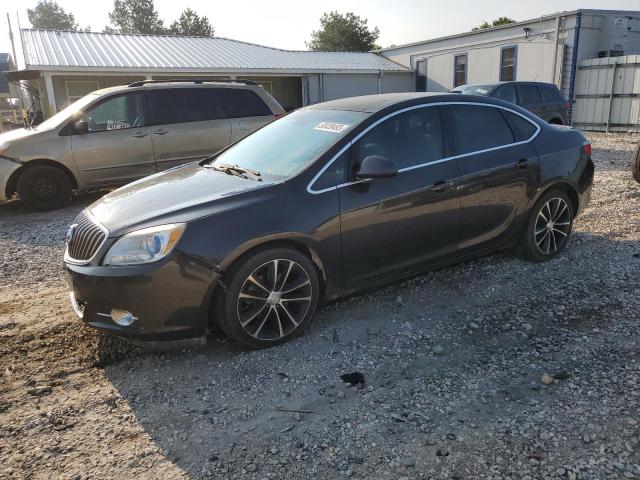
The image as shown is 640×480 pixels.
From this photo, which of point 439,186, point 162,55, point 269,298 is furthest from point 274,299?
point 162,55

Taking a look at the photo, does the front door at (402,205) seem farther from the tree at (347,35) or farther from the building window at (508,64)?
the tree at (347,35)

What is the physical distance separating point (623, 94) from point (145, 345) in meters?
20.2

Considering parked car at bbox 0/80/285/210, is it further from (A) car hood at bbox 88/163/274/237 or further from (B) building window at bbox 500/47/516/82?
(B) building window at bbox 500/47/516/82

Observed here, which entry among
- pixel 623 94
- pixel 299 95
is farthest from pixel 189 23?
pixel 623 94

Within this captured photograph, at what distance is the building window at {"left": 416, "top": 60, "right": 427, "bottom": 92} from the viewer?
27.0 m

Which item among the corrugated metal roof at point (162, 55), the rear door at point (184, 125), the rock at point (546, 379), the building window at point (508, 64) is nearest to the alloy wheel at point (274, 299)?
the rock at point (546, 379)

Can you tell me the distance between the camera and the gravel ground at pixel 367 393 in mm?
2604

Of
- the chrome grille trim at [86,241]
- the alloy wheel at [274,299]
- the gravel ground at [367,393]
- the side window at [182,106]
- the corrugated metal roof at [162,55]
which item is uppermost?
the corrugated metal roof at [162,55]

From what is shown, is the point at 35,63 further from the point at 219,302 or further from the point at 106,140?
the point at 219,302

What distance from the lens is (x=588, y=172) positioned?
→ 5.39 meters

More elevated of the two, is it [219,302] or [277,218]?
[277,218]

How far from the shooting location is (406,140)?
423 centimetres

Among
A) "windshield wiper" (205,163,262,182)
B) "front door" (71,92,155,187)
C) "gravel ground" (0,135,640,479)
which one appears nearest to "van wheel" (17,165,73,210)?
"front door" (71,92,155,187)

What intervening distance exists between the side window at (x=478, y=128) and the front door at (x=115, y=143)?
5.76m
